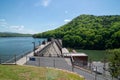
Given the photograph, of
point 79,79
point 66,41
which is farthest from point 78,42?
point 79,79

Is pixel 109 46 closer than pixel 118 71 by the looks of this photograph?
No

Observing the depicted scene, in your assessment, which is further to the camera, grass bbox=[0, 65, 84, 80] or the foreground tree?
the foreground tree

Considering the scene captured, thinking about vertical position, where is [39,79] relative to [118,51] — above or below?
below

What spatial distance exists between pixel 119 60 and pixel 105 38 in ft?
347

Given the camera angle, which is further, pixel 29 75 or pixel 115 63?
pixel 115 63

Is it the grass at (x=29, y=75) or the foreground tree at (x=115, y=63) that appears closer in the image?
the grass at (x=29, y=75)

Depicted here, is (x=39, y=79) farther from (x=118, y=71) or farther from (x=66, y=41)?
(x=66, y=41)

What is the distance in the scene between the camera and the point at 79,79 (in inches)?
797

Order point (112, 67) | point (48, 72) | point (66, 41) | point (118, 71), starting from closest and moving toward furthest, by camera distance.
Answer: point (48, 72)
point (118, 71)
point (112, 67)
point (66, 41)

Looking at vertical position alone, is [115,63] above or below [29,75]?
above

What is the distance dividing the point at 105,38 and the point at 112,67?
344 ft

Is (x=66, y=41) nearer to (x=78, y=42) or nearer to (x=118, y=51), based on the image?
(x=78, y=42)

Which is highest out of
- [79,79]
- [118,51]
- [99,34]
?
[99,34]

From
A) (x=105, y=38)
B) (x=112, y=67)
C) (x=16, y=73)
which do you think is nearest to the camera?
(x=16, y=73)
